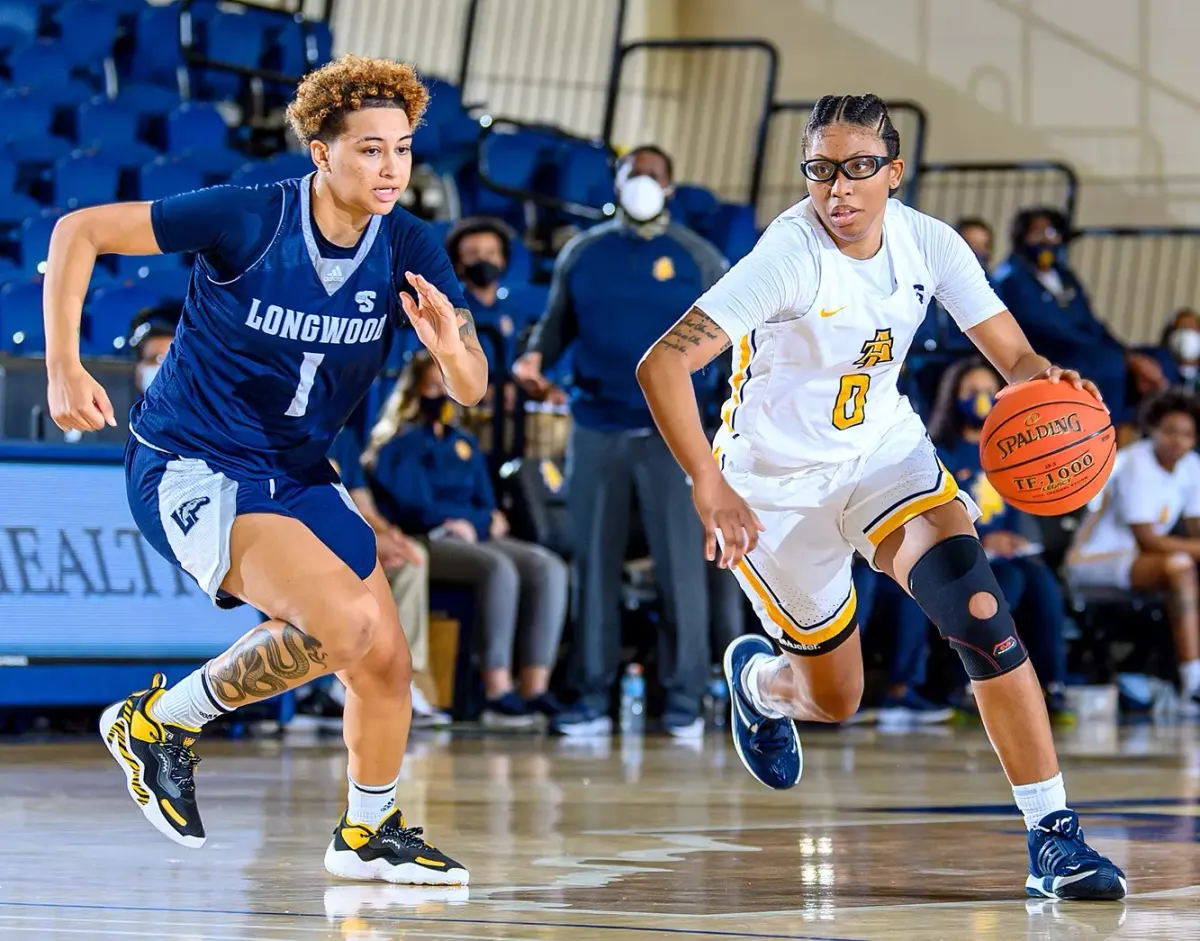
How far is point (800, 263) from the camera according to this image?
4.76 m

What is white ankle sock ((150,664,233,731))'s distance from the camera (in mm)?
4703

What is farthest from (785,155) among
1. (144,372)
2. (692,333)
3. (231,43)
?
(692,333)

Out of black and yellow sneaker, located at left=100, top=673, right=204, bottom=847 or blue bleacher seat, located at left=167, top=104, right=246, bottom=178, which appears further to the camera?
blue bleacher seat, located at left=167, top=104, right=246, bottom=178

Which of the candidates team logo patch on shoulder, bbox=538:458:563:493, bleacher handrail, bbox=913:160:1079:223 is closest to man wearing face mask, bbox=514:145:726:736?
team logo patch on shoulder, bbox=538:458:563:493

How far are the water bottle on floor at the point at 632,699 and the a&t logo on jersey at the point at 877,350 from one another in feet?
18.8

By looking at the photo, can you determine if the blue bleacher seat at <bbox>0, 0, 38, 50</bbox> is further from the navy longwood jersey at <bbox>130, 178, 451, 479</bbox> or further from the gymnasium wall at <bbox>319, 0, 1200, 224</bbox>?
the navy longwood jersey at <bbox>130, 178, 451, 479</bbox>

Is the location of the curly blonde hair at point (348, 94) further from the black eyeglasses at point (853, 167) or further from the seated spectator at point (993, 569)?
the seated spectator at point (993, 569)

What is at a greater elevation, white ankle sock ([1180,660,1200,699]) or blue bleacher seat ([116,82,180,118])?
blue bleacher seat ([116,82,180,118])

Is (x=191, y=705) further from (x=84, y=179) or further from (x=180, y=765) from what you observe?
(x=84, y=179)

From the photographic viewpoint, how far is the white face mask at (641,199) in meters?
9.47

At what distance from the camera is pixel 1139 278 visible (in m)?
17.8

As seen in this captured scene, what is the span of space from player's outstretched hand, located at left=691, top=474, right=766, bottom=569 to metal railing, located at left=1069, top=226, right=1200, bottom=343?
46.5 ft

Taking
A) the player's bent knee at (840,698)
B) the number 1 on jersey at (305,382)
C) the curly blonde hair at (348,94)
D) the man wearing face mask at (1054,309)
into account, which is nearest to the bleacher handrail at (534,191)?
the man wearing face mask at (1054,309)

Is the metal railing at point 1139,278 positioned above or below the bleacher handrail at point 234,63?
below
